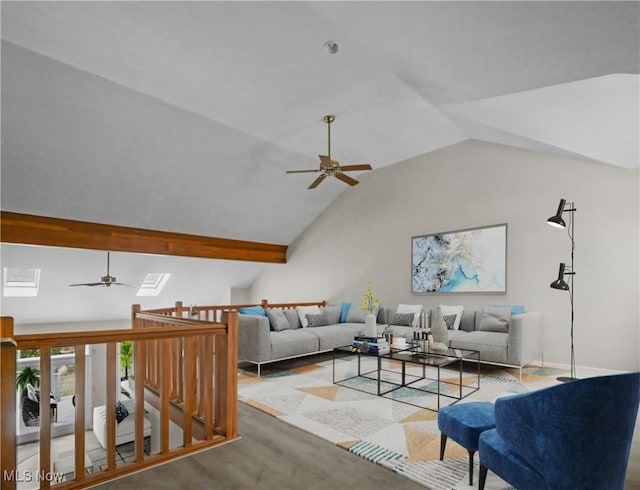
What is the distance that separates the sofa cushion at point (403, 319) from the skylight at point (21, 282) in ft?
19.8

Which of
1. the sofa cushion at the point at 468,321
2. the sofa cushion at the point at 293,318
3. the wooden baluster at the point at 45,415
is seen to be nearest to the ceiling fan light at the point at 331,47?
the wooden baluster at the point at 45,415

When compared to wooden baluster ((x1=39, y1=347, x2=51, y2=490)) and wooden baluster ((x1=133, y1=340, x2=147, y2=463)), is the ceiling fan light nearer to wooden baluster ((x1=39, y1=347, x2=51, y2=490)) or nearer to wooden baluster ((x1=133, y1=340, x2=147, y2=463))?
wooden baluster ((x1=133, y1=340, x2=147, y2=463))

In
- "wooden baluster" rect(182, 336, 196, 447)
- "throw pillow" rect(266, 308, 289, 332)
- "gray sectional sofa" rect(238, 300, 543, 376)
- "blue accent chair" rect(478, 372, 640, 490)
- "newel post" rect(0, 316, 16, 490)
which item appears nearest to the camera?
"blue accent chair" rect(478, 372, 640, 490)

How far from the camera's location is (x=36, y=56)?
12.1ft

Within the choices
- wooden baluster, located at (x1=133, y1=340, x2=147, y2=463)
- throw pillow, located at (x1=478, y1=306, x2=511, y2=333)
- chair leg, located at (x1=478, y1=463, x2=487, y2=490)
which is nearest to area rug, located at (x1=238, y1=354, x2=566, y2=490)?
chair leg, located at (x1=478, y1=463, x2=487, y2=490)

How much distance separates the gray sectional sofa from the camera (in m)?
4.46

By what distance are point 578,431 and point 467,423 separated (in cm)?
74

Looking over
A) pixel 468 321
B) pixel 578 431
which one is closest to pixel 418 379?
pixel 468 321

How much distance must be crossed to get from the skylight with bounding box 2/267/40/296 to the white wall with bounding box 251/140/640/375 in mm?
5216

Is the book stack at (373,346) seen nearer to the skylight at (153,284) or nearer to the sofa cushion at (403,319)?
the sofa cushion at (403,319)

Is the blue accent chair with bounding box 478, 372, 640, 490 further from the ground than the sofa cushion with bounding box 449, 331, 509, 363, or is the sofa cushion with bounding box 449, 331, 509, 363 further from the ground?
the blue accent chair with bounding box 478, 372, 640, 490

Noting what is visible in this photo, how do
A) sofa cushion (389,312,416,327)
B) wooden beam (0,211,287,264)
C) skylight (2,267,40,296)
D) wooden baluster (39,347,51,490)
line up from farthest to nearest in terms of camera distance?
skylight (2,267,40,296), sofa cushion (389,312,416,327), wooden beam (0,211,287,264), wooden baluster (39,347,51,490)

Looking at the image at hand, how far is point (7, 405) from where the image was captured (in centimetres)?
191

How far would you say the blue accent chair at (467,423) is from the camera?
2145mm
